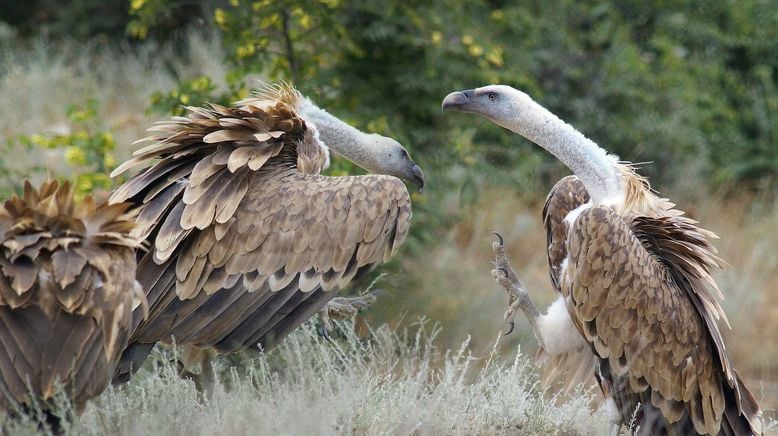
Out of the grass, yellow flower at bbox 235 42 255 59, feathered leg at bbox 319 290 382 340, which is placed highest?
yellow flower at bbox 235 42 255 59

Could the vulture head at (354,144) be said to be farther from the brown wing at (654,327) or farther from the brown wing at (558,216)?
the brown wing at (654,327)

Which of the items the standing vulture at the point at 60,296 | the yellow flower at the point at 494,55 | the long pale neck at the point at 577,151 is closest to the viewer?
the standing vulture at the point at 60,296

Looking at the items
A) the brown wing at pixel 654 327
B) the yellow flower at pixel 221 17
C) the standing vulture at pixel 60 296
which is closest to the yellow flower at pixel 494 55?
the yellow flower at pixel 221 17

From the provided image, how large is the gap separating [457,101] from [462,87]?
8.14 feet

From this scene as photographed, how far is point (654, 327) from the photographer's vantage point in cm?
508

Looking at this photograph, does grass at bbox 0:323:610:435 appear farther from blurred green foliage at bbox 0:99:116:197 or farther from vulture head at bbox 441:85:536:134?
blurred green foliage at bbox 0:99:116:197

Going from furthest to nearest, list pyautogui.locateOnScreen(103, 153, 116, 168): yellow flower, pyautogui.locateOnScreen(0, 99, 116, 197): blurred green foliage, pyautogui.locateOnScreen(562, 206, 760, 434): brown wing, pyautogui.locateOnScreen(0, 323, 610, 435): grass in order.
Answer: pyautogui.locateOnScreen(103, 153, 116, 168): yellow flower < pyautogui.locateOnScreen(0, 99, 116, 197): blurred green foliage < pyautogui.locateOnScreen(562, 206, 760, 434): brown wing < pyautogui.locateOnScreen(0, 323, 610, 435): grass

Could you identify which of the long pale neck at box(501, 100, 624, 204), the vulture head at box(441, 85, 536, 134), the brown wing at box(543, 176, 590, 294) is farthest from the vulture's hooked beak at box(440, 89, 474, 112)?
the brown wing at box(543, 176, 590, 294)

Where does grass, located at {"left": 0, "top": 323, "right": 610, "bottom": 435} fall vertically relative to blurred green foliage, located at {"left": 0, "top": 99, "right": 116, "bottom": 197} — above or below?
below

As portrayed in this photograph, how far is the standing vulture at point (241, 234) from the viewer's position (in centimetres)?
464

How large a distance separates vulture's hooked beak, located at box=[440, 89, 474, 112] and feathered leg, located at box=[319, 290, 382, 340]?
41.9 inches

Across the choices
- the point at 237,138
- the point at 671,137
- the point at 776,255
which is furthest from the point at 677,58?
the point at 237,138

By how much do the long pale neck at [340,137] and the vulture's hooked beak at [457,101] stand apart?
1.53ft

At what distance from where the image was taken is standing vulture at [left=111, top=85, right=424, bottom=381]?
4637mm
